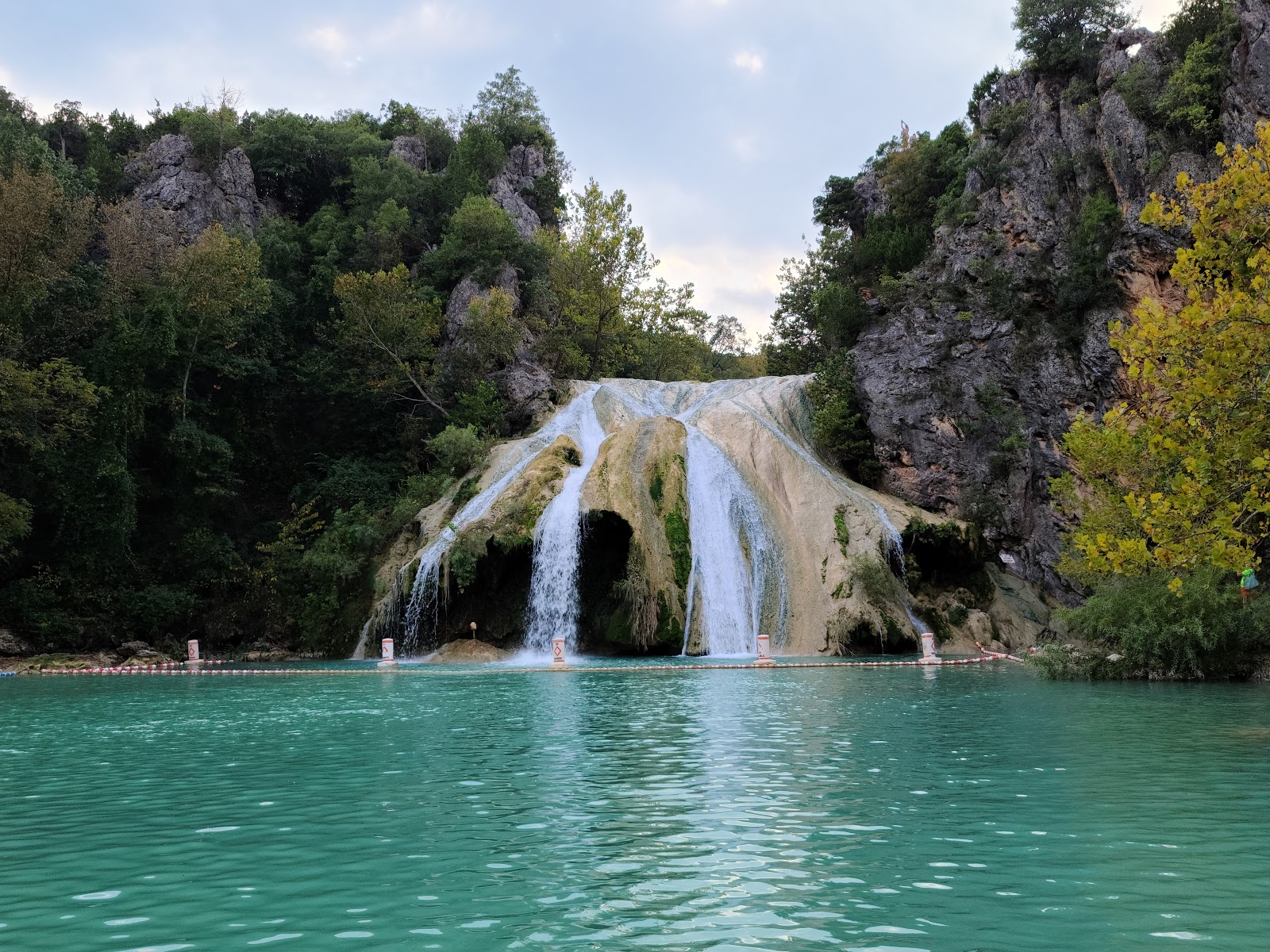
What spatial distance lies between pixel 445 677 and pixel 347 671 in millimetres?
4231

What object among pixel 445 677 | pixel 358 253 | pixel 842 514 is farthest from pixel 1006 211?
pixel 358 253

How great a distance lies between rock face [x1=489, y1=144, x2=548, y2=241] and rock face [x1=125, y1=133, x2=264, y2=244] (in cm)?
1261

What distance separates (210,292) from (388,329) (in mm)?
6650

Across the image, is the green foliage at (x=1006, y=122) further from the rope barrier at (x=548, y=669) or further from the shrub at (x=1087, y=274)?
the rope barrier at (x=548, y=669)

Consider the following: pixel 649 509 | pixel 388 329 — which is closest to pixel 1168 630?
pixel 649 509

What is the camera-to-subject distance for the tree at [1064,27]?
34.9m

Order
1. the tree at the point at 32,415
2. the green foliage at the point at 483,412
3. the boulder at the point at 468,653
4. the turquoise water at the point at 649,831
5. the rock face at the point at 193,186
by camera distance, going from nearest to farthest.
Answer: the turquoise water at the point at 649,831 → the boulder at the point at 468,653 → the tree at the point at 32,415 → the green foliage at the point at 483,412 → the rock face at the point at 193,186

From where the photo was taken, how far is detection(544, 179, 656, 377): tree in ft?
152

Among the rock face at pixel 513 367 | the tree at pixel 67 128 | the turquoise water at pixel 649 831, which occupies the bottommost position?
the turquoise water at pixel 649 831

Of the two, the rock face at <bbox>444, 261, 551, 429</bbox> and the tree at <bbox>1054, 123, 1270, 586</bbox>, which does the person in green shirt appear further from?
the rock face at <bbox>444, 261, 551, 429</bbox>

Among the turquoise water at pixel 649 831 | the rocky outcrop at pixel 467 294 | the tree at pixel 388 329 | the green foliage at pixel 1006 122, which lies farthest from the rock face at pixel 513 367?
the turquoise water at pixel 649 831

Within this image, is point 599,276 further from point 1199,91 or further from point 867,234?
point 1199,91

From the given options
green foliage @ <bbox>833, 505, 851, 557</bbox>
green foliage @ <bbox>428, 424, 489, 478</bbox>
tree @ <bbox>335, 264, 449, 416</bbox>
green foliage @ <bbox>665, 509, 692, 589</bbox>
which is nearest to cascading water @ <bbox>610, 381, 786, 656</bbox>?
green foliage @ <bbox>665, 509, 692, 589</bbox>

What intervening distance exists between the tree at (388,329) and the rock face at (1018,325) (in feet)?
57.8
